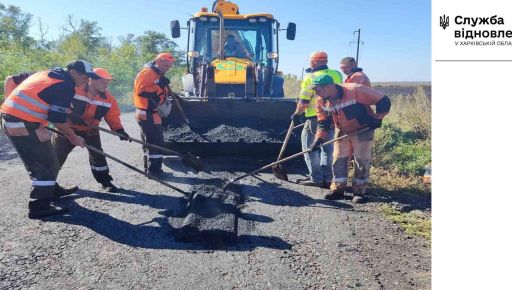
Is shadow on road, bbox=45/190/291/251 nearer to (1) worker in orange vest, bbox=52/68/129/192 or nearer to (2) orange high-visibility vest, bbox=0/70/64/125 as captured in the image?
(1) worker in orange vest, bbox=52/68/129/192

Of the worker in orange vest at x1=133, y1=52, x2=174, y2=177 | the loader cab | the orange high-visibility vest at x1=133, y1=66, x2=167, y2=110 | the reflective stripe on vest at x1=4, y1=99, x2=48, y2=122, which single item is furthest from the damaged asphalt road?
the loader cab

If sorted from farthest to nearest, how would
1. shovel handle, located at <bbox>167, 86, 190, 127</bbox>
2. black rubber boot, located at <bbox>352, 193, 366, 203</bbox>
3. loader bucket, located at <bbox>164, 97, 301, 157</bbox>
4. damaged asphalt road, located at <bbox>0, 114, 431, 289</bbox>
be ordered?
1. shovel handle, located at <bbox>167, 86, 190, 127</bbox>
2. loader bucket, located at <bbox>164, 97, 301, 157</bbox>
3. black rubber boot, located at <bbox>352, 193, 366, 203</bbox>
4. damaged asphalt road, located at <bbox>0, 114, 431, 289</bbox>

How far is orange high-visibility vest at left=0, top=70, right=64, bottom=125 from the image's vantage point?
3576 mm

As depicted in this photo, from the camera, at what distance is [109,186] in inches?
185

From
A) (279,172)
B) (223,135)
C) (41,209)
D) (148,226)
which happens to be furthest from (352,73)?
(41,209)

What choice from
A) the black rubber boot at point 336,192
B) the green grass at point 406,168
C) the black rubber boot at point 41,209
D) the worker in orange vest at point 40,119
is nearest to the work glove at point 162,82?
the worker in orange vest at point 40,119

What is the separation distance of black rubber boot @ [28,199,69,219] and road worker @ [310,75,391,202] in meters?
3.14

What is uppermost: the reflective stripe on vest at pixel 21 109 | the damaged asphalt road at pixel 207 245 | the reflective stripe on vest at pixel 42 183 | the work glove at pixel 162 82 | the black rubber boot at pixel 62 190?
the work glove at pixel 162 82

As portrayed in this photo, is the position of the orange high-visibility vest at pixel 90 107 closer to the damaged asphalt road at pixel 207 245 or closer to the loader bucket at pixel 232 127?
the damaged asphalt road at pixel 207 245

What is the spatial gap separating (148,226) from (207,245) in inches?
30.5

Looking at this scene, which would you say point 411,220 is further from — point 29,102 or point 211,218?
point 29,102

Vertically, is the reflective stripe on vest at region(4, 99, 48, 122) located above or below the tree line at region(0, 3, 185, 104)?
below

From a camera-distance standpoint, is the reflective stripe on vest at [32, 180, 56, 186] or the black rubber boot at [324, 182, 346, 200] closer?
the reflective stripe on vest at [32, 180, 56, 186]

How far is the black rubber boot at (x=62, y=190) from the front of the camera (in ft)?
14.1
